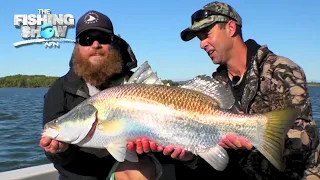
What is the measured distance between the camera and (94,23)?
409cm

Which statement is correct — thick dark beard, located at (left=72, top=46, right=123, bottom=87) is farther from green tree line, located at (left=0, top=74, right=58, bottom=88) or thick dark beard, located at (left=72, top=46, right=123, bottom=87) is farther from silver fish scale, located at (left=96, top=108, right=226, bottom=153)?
green tree line, located at (left=0, top=74, right=58, bottom=88)

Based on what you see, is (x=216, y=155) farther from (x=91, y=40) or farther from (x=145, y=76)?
(x=91, y=40)

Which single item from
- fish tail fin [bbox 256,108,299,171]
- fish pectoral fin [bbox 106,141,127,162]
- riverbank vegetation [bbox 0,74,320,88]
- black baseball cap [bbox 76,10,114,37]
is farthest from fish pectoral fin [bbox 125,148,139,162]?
riverbank vegetation [bbox 0,74,320,88]

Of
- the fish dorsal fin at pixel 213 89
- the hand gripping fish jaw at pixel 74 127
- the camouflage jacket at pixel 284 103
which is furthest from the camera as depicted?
the camouflage jacket at pixel 284 103

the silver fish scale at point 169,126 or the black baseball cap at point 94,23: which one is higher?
the black baseball cap at point 94,23

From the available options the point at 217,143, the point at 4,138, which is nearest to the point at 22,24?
the point at 4,138

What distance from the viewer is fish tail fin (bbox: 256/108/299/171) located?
2.81 meters

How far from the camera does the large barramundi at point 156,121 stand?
3000 millimetres

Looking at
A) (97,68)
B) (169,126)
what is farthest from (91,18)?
(169,126)

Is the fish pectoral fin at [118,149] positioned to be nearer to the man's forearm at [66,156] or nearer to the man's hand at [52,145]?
the man's hand at [52,145]

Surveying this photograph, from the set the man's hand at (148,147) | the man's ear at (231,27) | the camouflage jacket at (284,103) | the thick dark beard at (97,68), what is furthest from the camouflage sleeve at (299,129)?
the thick dark beard at (97,68)

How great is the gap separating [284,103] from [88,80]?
6.16 feet

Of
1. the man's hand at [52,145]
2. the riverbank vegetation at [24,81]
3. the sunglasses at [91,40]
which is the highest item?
the sunglasses at [91,40]

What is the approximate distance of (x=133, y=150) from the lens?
3.29 m
